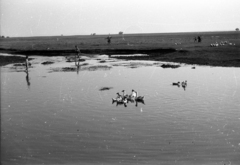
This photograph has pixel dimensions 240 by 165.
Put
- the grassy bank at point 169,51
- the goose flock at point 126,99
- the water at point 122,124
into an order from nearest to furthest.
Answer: the water at point 122,124, the goose flock at point 126,99, the grassy bank at point 169,51

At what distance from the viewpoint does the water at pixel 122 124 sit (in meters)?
12.0

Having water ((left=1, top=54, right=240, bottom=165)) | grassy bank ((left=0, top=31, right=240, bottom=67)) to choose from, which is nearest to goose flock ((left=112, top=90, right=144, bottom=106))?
water ((left=1, top=54, right=240, bottom=165))

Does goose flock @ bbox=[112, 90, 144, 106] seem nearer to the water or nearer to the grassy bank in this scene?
the water

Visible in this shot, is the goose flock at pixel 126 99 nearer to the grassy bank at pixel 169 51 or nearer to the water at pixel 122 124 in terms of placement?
the water at pixel 122 124

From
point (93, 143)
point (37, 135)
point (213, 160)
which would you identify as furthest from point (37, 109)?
point (213, 160)

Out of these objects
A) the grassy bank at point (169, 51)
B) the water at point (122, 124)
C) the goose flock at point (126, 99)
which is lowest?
the water at point (122, 124)

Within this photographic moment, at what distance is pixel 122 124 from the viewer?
615 inches

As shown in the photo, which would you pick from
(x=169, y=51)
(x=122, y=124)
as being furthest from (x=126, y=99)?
(x=169, y=51)

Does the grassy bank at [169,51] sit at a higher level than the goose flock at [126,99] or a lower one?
higher

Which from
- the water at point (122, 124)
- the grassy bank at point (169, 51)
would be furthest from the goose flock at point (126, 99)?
the grassy bank at point (169, 51)

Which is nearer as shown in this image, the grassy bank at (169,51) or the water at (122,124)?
the water at (122,124)

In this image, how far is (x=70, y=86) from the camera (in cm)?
2673

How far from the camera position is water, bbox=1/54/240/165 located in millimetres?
12000

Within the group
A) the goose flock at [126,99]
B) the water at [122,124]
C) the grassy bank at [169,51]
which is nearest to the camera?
the water at [122,124]
